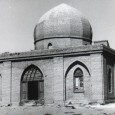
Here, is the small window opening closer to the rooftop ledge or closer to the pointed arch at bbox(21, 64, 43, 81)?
the rooftop ledge

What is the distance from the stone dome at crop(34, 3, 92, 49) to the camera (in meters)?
28.6

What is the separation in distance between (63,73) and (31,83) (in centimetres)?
369

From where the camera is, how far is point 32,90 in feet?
91.9

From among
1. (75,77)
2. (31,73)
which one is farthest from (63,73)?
(31,73)

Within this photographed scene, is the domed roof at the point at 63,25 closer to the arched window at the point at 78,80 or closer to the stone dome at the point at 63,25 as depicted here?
the stone dome at the point at 63,25

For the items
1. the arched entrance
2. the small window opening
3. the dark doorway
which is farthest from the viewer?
the dark doorway

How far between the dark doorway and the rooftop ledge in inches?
95.7

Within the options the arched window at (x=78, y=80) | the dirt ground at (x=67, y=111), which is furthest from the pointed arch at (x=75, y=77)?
the dirt ground at (x=67, y=111)

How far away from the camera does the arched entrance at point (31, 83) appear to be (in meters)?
26.6

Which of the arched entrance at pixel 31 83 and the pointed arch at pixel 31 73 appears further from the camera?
the pointed arch at pixel 31 73

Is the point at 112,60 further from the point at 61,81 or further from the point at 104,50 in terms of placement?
the point at 61,81

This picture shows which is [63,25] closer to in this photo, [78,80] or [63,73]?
[63,73]

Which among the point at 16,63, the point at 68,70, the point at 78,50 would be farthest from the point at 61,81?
the point at 16,63

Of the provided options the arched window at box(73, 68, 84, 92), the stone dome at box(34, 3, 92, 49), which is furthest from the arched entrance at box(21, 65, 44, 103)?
the stone dome at box(34, 3, 92, 49)
